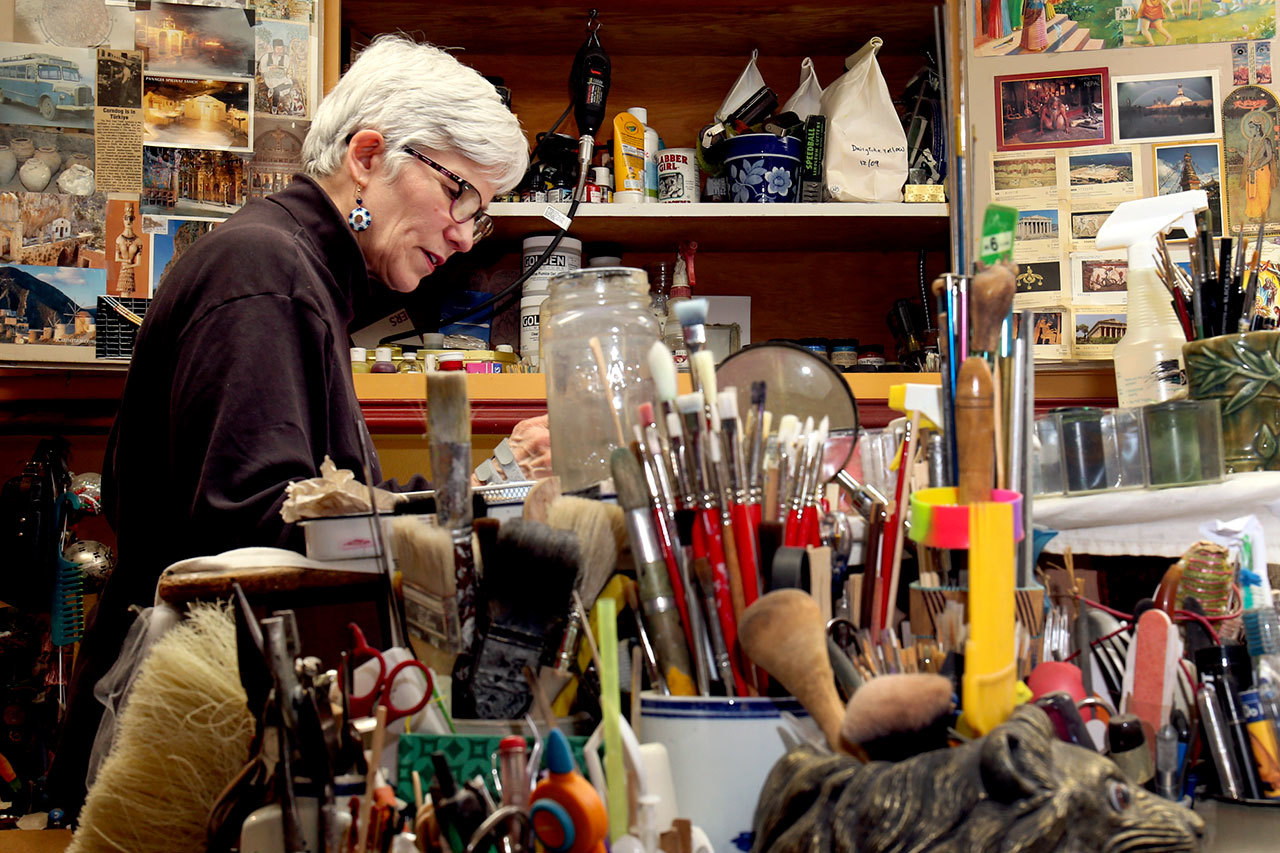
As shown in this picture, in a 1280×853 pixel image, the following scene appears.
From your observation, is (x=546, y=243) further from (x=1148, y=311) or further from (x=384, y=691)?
(x=384, y=691)

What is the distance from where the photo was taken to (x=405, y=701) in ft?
1.83

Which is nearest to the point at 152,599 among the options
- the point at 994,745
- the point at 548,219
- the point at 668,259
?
the point at 994,745

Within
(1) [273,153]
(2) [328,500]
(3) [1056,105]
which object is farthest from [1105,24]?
(2) [328,500]

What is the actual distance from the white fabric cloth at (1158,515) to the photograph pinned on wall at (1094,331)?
1542 mm

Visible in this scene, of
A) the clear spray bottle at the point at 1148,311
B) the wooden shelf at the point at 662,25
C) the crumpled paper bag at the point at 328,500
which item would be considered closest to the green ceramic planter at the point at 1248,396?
the clear spray bottle at the point at 1148,311

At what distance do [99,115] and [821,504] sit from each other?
2.06 metres

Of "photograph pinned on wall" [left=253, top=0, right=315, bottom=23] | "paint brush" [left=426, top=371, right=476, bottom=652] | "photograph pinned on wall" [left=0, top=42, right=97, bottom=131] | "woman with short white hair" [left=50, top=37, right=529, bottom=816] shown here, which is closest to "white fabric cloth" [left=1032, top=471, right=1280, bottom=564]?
"paint brush" [left=426, top=371, right=476, bottom=652]

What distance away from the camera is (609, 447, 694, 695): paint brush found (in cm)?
57

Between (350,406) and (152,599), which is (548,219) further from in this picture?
(152,599)

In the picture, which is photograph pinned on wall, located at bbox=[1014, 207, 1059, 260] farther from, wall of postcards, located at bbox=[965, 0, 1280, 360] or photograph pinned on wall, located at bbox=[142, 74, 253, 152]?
photograph pinned on wall, located at bbox=[142, 74, 253, 152]

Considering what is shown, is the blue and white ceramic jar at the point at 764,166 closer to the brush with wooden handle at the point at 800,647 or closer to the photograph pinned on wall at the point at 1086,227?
the photograph pinned on wall at the point at 1086,227

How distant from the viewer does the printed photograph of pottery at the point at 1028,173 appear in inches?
92.6

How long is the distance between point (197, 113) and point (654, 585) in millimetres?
2013

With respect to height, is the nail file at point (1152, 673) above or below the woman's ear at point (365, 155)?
below
